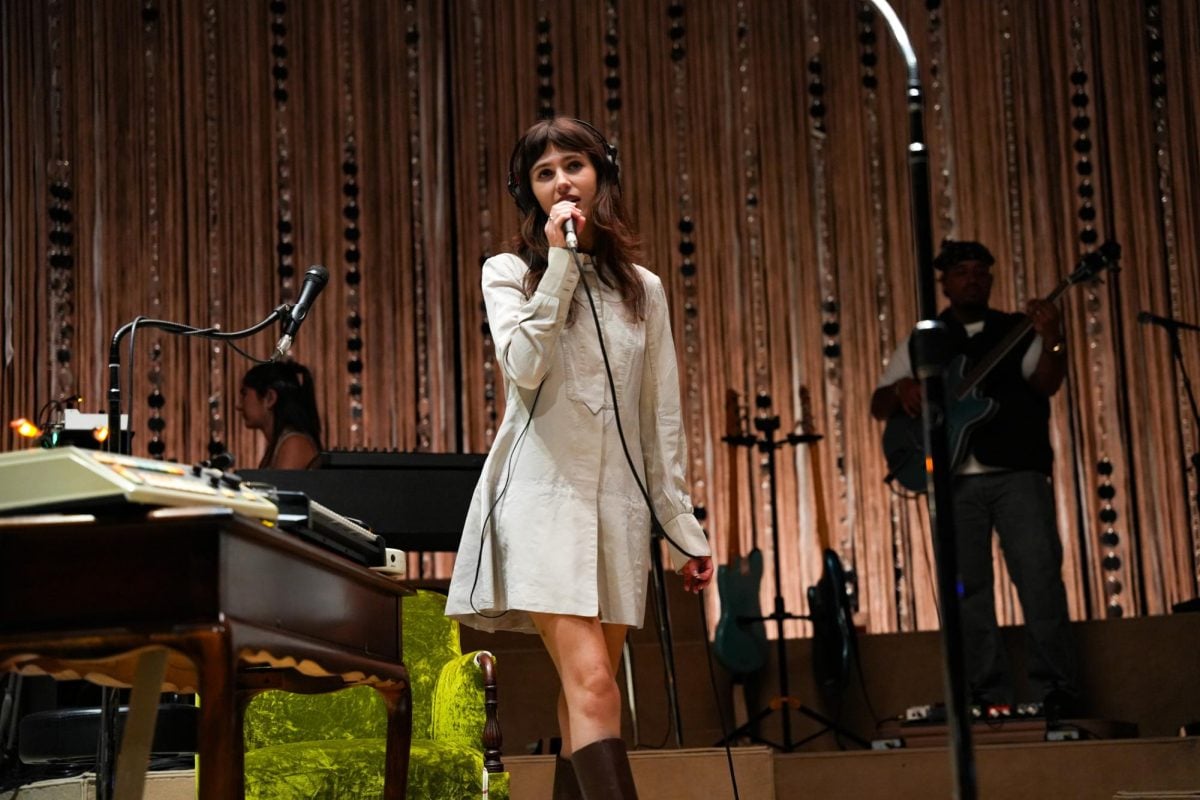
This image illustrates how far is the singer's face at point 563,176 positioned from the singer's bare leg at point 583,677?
2.62 feet

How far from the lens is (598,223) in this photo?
2.90 metres

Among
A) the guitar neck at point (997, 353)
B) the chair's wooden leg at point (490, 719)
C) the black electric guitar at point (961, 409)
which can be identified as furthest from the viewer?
the guitar neck at point (997, 353)

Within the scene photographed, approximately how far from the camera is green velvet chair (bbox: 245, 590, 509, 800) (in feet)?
9.99

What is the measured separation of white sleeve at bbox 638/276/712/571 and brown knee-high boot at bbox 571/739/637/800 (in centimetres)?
43

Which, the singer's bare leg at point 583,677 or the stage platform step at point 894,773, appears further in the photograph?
the stage platform step at point 894,773

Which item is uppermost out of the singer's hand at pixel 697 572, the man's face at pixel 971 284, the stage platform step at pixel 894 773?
the man's face at pixel 971 284

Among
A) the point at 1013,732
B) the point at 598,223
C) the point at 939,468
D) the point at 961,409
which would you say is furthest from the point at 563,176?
the point at 961,409

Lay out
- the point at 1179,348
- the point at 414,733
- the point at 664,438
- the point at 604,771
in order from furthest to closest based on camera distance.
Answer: the point at 1179,348 → the point at 414,733 → the point at 664,438 → the point at 604,771

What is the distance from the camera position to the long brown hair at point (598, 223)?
2.91m

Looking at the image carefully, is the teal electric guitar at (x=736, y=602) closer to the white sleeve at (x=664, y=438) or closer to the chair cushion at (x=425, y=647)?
the chair cushion at (x=425, y=647)

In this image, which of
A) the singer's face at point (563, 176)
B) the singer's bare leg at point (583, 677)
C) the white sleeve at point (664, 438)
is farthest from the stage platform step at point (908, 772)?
Result: the singer's face at point (563, 176)

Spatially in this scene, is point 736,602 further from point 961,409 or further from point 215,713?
point 215,713

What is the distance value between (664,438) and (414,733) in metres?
1.05

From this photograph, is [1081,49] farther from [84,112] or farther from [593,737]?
[593,737]
